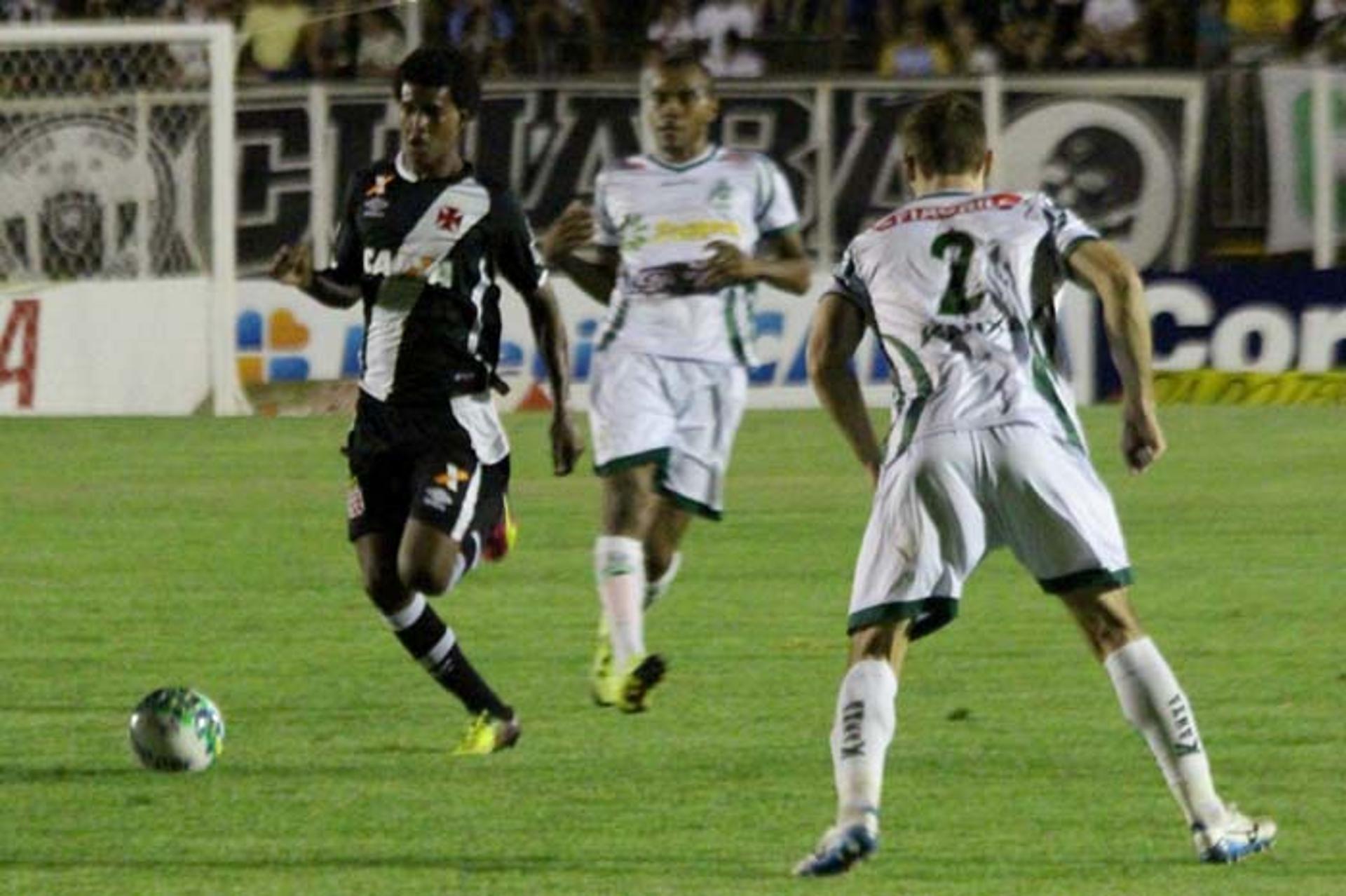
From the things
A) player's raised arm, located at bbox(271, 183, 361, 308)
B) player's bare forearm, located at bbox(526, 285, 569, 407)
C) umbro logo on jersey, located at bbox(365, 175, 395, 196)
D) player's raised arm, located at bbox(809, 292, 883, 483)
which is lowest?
player's bare forearm, located at bbox(526, 285, 569, 407)

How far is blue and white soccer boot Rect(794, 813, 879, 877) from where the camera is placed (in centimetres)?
675

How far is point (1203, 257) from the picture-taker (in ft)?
75.7

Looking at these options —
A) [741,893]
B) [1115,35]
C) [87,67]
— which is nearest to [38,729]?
[741,893]

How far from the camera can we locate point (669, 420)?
10539mm

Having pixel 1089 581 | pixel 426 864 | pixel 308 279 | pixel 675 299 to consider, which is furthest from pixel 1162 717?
pixel 675 299

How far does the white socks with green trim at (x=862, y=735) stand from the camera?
681 centimetres

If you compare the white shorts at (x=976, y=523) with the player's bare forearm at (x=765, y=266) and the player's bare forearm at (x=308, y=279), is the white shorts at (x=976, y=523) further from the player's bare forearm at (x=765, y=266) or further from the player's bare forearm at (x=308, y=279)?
the player's bare forearm at (x=765, y=266)

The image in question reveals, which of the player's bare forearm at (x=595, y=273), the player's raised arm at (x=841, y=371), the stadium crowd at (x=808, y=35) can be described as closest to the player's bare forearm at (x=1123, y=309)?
the player's raised arm at (x=841, y=371)

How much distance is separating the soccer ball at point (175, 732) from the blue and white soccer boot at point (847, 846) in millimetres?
2478

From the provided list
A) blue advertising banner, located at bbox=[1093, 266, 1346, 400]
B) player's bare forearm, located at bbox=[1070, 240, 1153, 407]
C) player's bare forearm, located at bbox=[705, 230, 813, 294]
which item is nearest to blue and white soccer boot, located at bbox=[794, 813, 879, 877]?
player's bare forearm, located at bbox=[1070, 240, 1153, 407]

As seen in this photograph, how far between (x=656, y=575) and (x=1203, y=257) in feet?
43.2

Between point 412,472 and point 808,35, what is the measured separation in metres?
16.4

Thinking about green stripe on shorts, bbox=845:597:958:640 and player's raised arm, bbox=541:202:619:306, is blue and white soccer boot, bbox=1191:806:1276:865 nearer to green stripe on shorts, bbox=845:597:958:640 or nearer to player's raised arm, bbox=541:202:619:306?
green stripe on shorts, bbox=845:597:958:640

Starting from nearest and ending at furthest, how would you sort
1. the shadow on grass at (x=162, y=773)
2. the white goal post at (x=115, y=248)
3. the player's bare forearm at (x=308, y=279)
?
the player's bare forearm at (x=308, y=279) < the shadow on grass at (x=162, y=773) < the white goal post at (x=115, y=248)
